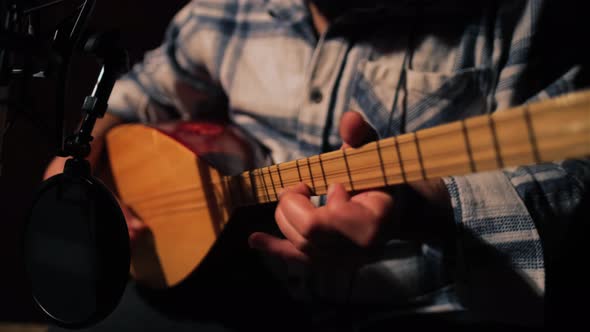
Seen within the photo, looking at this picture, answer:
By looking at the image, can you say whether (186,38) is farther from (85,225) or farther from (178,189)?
(85,225)

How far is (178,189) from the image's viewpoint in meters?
0.44

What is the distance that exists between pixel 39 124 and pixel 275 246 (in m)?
0.19

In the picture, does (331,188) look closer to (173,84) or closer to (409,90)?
(409,90)

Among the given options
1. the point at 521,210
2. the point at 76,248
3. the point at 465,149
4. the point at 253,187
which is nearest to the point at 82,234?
the point at 76,248

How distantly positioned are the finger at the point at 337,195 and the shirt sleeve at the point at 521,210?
5.1 inches

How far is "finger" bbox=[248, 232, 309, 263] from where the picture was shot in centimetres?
30

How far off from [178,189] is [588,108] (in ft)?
1.28

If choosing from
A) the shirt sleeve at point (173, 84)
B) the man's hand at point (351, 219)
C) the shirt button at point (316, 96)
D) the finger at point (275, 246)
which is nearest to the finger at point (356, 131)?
the man's hand at point (351, 219)

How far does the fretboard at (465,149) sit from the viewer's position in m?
0.17

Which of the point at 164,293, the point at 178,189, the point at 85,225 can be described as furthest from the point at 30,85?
the point at 164,293

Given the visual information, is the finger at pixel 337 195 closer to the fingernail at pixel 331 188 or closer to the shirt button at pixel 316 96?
the fingernail at pixel 331 188

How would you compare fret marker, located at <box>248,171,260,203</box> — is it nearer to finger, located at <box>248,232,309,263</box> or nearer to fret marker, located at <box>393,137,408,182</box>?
finger, located at <box>248,232,309,263</box>

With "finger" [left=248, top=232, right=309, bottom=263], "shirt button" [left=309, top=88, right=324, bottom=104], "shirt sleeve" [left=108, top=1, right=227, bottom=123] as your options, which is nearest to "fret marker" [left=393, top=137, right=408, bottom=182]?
"finger" [left=248, top=232, right=309, bottom=263]

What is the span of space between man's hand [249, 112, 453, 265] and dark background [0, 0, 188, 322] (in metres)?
0.17
